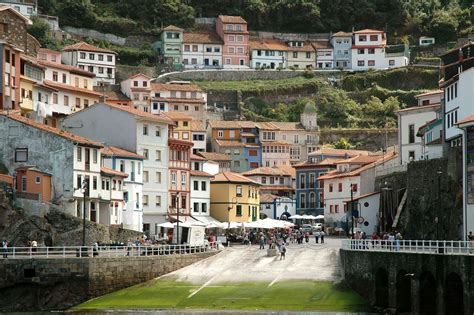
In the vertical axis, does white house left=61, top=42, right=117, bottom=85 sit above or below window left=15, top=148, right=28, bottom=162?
above

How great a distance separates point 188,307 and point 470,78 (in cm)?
2844

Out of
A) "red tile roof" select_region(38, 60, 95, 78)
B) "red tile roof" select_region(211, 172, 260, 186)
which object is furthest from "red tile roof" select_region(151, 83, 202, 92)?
"red tile roof" select_region(211, 172, 260, 186)

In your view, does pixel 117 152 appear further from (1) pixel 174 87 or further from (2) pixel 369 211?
(1) pixel 174 87

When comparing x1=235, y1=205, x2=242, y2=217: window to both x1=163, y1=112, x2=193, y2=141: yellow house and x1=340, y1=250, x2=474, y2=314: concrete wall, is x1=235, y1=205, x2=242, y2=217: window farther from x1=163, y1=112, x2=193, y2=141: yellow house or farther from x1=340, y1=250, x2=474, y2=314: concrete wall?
x1=340, y1=250, x2=474, y2=314: concrete wall

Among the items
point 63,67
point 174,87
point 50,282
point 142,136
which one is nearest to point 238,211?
point 142,136

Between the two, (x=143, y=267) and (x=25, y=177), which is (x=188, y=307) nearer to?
(x=143, y=267)

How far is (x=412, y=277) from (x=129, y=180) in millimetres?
47423

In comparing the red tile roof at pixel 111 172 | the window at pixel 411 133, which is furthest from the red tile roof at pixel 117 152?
the window at pixel 411 133

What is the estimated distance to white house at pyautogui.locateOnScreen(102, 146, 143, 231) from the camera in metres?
114

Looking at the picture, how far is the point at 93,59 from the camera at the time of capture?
19425cm

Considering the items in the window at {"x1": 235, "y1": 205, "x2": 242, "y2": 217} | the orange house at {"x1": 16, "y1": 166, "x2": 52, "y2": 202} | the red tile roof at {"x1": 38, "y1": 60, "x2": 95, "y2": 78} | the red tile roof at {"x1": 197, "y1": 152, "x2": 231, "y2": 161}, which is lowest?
the window at {"x1": 235, "y1": 205, "x2": 242, "y2": 217}

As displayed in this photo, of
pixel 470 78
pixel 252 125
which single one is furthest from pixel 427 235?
pixel 252 125

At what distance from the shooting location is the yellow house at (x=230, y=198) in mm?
136000

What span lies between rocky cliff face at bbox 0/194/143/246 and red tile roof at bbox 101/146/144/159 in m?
13.2
